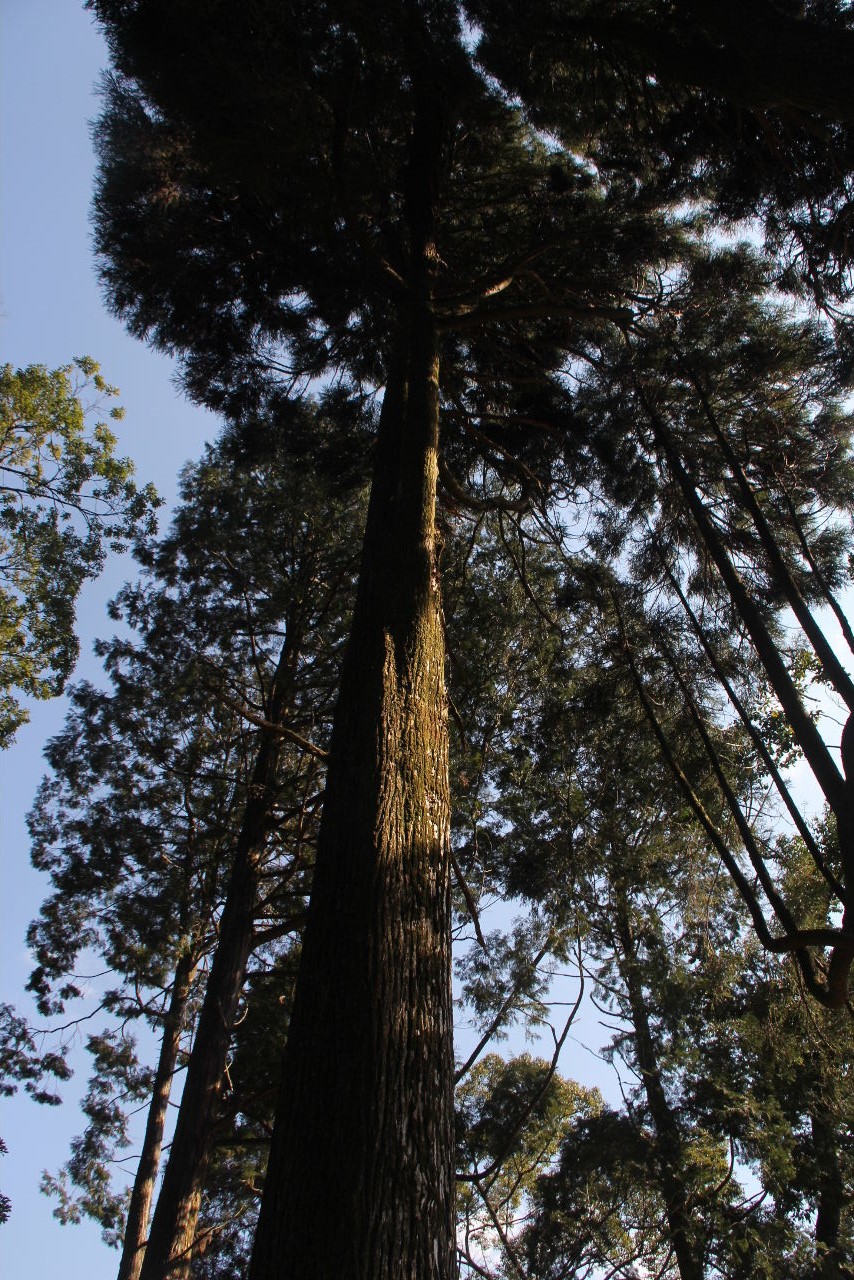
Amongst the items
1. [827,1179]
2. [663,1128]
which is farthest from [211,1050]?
[827,1179]

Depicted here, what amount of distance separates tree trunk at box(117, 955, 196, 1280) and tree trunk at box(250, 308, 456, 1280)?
6.92m

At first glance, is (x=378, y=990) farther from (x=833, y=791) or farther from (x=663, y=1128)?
(x=663, y=1128)

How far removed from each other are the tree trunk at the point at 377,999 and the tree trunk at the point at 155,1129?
692 centimetres

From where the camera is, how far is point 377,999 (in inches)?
75.6

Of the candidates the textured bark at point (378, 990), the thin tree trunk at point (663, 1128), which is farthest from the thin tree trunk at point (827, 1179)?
the textured bark at point (378, 990)

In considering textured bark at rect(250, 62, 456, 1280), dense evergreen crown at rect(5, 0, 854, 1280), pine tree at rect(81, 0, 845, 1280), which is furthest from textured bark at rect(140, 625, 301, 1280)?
pine tree at rect(81, 0, 845, 1280)

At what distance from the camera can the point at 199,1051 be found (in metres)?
5.39

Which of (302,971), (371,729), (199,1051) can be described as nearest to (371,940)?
(302,971)

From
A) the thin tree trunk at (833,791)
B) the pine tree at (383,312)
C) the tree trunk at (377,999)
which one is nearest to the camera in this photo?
the tree trunk at (377,999)

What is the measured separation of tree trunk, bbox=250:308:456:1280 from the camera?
62.2 inches

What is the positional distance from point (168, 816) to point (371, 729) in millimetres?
5802

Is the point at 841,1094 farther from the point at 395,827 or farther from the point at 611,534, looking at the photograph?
the point at 395,827

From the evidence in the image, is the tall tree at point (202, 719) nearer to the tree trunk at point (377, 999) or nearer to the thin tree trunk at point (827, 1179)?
the tree trunk at point (377, 999)

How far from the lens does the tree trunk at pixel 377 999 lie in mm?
1580
